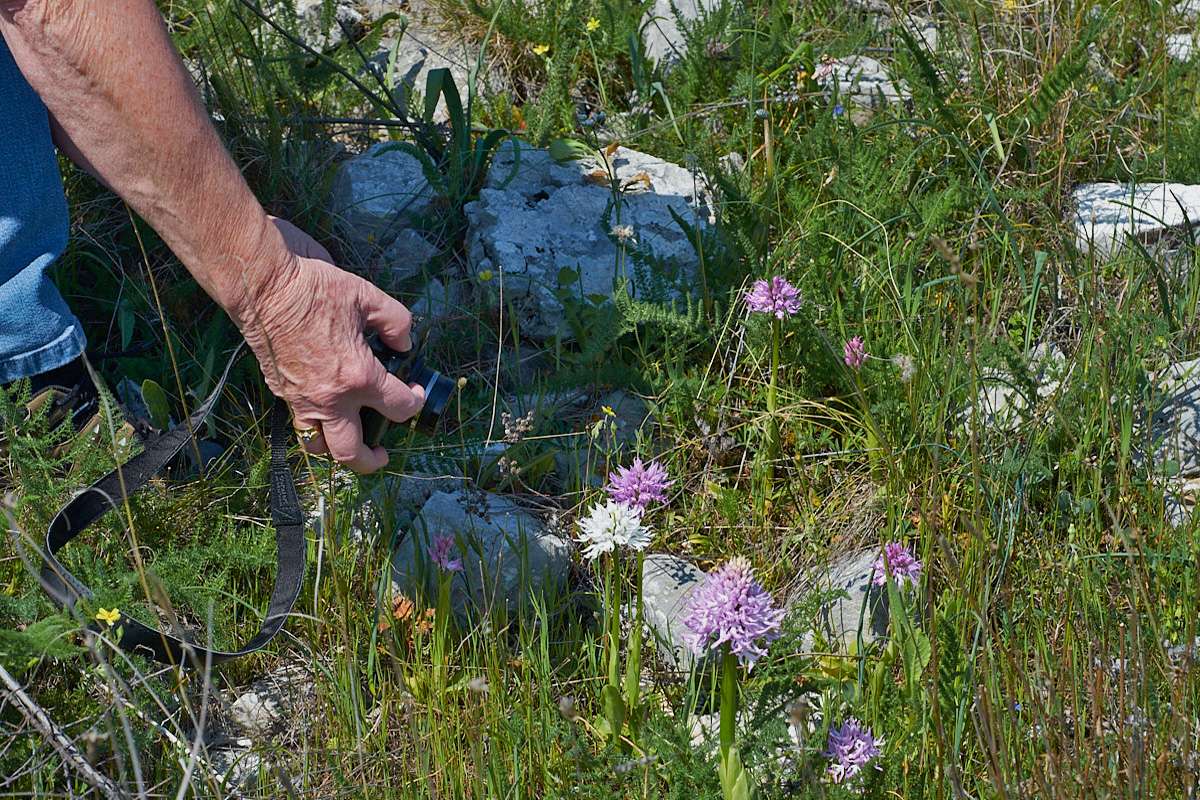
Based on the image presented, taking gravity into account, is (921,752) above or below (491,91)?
below

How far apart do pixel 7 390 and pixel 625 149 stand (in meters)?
2.04

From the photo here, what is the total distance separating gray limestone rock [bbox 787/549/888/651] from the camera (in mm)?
2423

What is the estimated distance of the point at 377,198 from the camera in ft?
11.8

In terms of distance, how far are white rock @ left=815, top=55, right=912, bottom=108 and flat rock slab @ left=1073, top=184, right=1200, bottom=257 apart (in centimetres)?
73

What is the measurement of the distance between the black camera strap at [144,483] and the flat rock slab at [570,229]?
3.00 feet

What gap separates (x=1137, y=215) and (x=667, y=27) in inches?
72.5

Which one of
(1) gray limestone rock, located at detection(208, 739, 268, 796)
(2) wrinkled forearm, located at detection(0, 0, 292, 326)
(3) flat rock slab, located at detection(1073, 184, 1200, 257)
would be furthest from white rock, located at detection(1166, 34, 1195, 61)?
(1) gray limestone rock, located at detection(208, 739, 268, 796)

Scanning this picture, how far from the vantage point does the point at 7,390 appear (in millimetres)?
2617

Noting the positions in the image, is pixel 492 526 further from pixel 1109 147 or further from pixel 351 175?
pixel 1109 147

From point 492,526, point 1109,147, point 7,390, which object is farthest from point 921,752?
Answer: point 1109,147

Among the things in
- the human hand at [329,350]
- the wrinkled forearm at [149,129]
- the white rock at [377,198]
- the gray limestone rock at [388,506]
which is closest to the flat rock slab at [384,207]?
the white rock at [377,198]

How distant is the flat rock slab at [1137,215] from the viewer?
10.7 feet

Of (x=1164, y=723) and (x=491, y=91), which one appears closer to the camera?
(x=1164, y=723)

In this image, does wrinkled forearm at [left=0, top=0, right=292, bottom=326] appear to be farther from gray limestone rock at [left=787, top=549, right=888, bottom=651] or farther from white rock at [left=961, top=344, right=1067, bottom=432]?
white rock at [left=961, top=344, right=1067, bottom=432]
